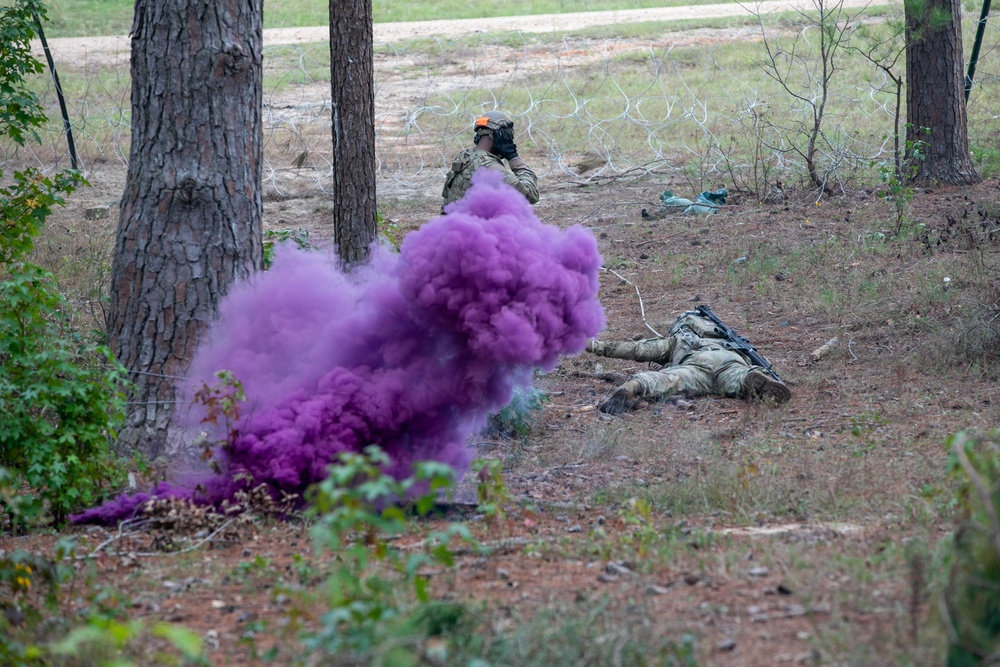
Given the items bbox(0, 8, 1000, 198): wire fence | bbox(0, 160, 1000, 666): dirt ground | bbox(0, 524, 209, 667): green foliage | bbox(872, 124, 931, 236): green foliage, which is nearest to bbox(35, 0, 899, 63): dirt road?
bbox(0, 8, 1000, 198): wire fence

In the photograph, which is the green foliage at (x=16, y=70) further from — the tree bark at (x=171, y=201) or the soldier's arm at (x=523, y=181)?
the soldier's arm at (x=523, y=181)

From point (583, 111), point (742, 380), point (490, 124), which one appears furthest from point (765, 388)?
point (583, 111)

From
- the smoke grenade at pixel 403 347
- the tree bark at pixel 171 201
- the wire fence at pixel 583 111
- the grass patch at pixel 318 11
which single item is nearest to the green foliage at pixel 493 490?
the smoke grenade at pixel 403 347

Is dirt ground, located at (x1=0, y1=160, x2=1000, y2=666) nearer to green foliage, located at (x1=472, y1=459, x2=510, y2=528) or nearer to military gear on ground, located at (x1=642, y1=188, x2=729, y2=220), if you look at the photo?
green foliage, located at (x1=472, y1=459, x2=510, y2=528)

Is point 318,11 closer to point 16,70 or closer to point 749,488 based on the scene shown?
point 16,70

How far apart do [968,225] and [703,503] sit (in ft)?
19.6

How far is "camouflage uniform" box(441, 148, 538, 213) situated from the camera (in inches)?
239

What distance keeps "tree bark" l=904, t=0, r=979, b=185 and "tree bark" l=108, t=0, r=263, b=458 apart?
8.05m

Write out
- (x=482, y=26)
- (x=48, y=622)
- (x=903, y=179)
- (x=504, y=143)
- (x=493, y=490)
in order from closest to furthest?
(x=48, y=622)
(x=493, y=490)
(x=504, y=143)
(x=903, y=179)
(x=482, y=26)

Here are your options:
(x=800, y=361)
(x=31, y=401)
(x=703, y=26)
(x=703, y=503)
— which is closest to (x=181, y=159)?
(x=31, y=401)

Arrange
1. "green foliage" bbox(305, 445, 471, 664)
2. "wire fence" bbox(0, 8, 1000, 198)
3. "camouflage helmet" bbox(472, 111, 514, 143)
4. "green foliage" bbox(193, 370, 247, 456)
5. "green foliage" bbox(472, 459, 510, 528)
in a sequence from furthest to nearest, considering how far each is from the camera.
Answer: "wire fence" bbox(0, 8, 1000, 198)
"camouflage helmet" bbox(472, 111, 514, 143)
"green foliage" bbox(193, 370, 247, 456)
"green foliage" bbox(472, 459, 510, 528)
"green foliage" bbox(305, 445, 471, 664)

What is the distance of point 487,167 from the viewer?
6.11 meters

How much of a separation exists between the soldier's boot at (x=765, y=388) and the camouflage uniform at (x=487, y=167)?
1.75 m

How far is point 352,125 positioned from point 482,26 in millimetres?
18359
